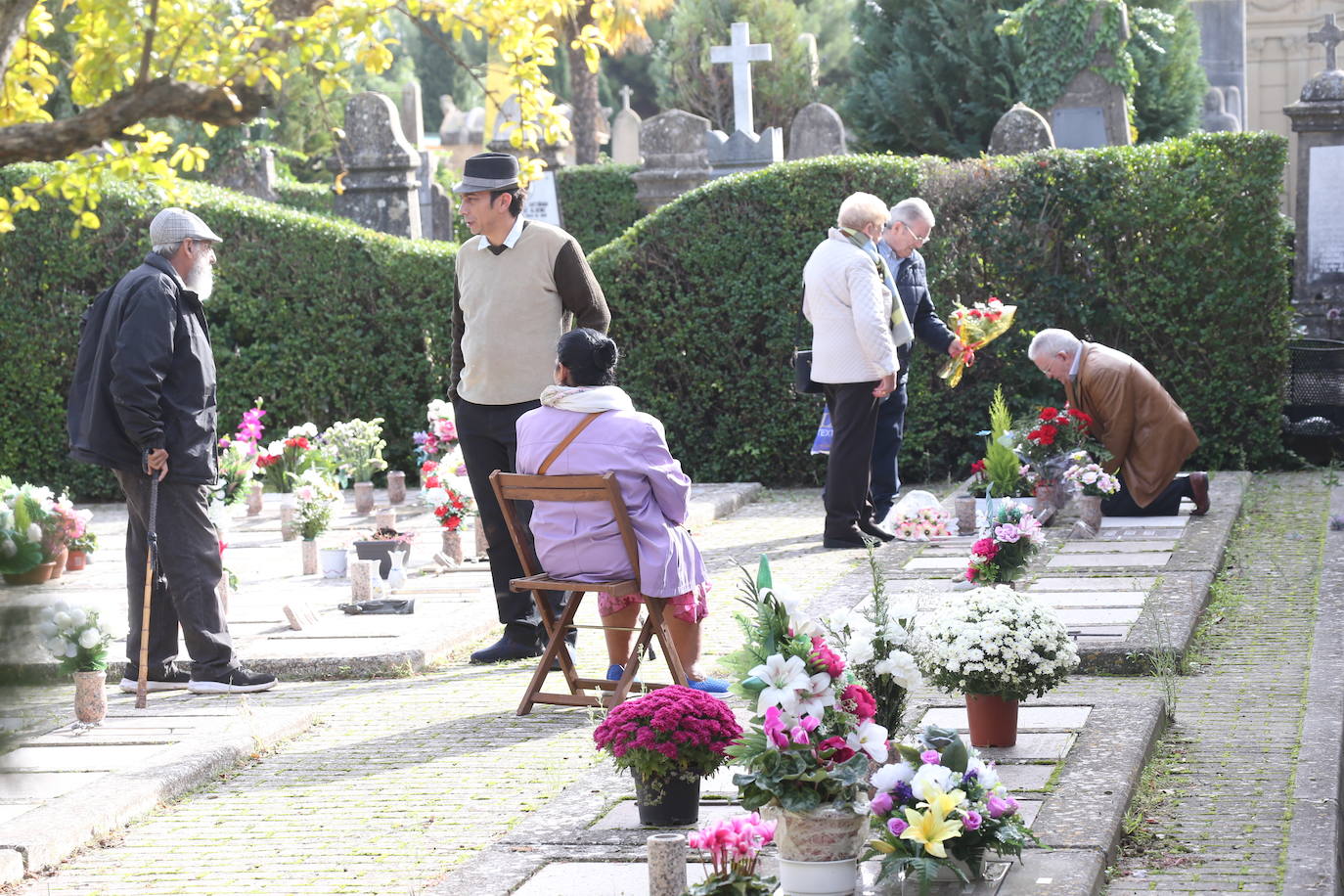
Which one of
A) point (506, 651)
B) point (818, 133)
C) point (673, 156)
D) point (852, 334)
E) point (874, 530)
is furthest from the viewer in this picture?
point (818, 133)

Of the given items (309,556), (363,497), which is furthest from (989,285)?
(309,556)

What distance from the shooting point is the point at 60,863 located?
5.12m

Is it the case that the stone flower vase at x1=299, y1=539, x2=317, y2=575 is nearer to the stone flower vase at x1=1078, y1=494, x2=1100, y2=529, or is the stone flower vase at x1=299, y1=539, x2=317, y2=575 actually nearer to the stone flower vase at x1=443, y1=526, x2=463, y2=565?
the stone flower vase at x1=443, y1=526, x2=463, y2=565

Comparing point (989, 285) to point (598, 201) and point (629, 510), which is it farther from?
point (598, 201)

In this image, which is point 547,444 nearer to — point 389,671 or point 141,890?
point 389,671

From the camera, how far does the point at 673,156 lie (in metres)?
19.1

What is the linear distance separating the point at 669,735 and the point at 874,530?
551cm

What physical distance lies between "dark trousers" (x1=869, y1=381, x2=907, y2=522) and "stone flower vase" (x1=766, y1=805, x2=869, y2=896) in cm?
597

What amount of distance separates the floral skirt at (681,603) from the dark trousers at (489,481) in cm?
102

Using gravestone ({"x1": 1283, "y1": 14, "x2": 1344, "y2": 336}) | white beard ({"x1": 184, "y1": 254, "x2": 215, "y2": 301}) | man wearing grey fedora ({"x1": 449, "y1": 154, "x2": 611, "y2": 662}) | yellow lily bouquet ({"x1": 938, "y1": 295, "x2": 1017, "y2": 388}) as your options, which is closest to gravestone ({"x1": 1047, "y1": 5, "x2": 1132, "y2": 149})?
gravestone ({"x1": 1283, "y1": 14, "x2": 1344, "y2": 336})

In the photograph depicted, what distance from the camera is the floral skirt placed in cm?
633

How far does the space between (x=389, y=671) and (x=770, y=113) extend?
85.5ft

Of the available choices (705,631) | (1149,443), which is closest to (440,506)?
(705,631)

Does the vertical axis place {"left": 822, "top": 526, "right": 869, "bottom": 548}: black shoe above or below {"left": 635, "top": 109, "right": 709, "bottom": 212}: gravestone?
below
